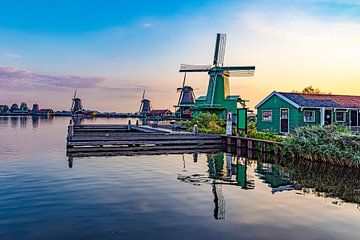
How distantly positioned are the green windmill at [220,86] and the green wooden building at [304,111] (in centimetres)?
1338

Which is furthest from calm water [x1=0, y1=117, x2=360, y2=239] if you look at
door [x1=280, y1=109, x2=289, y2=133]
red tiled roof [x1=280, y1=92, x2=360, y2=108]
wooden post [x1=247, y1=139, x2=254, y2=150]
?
red tiled roof [x1=280, y1=92, x2=360, y2=108]

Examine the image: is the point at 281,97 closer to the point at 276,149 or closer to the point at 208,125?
the point at 208,125

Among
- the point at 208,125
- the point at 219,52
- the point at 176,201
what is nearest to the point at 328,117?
the point at 208,125

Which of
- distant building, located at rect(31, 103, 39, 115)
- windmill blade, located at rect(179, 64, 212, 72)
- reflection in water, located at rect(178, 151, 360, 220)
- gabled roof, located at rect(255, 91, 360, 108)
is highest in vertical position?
windmill blade, located at rect(179, 64, 212, 72)

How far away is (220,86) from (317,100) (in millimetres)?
18501

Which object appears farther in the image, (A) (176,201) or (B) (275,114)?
(B) (275,114)

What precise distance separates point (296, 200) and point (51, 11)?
74.0ft

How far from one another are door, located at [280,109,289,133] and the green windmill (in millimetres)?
14423

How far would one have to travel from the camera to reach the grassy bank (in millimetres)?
13672

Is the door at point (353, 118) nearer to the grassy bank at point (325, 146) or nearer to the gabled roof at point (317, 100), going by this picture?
the gabled roof at point (317, 100)

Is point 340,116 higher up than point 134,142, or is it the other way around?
point 340,116

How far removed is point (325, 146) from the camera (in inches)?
579

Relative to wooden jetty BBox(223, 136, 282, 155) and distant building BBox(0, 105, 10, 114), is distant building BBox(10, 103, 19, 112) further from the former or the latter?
wooden jetty BBox(223, 136, 282, 155)

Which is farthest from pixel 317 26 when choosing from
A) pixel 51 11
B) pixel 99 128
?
pixel 99 128
